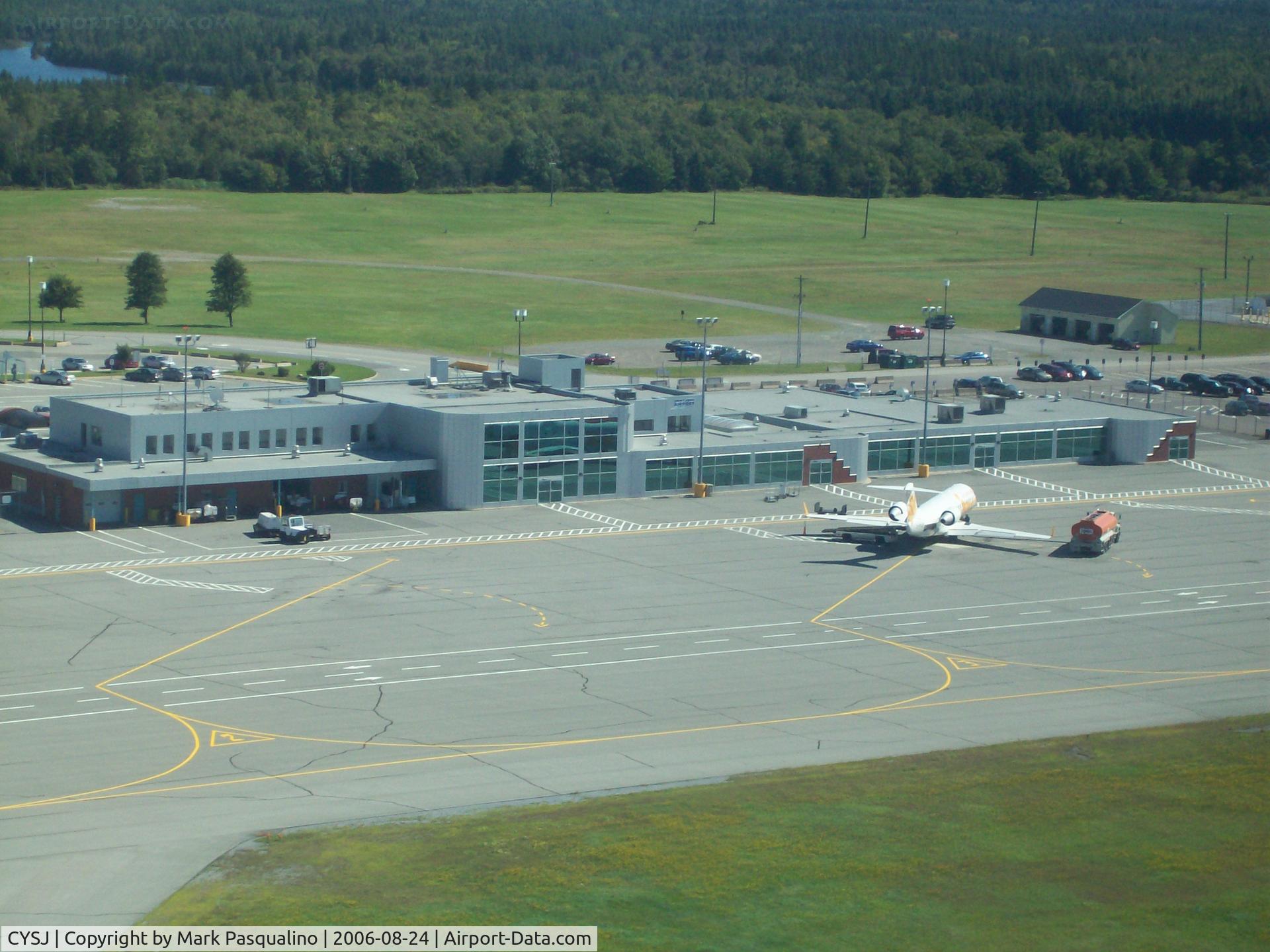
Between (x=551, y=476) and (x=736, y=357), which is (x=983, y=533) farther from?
(x=736, y=357)

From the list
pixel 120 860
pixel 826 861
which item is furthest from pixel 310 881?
pixel 826 861

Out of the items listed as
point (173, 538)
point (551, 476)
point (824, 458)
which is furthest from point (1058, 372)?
point (173, 538)

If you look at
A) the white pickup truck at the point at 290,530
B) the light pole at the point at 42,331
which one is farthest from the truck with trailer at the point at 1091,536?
the light pole at the point at 42,331

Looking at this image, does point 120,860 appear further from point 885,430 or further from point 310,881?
point 885,430

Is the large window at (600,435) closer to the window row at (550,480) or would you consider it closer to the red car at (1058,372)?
the window row at (550,480)

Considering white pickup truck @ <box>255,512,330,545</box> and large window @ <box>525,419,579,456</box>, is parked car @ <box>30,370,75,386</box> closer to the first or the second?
white pickup truck @ <box>255,512,330,545</box>

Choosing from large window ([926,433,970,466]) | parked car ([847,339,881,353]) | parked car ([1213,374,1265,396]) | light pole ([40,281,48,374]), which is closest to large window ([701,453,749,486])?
large window ([926,433,970,466])
